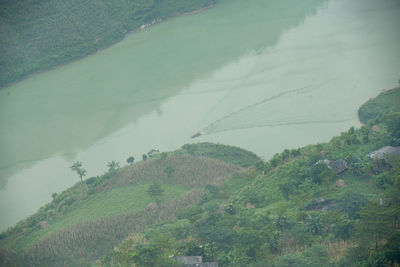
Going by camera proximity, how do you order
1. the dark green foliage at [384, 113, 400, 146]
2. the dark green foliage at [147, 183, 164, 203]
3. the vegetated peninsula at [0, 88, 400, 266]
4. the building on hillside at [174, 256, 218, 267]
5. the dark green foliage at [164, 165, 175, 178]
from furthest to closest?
the dark green foliage at [164, 165, 175, 178], the dark green foliage at [147, 183, 164, 203], the dark green foliage at [384, 113, 400, 146], the building on hillside at [174, 256, 218, 267], the vegetated peninsula at [0, 88, 400, 266]

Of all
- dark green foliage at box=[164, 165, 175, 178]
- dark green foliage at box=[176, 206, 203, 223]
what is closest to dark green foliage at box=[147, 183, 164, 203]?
dark green foliage at box=[164, 165, 175, 178]

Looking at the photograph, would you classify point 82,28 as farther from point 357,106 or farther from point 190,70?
point 357,106

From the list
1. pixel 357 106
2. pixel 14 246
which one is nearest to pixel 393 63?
pixel 357 106

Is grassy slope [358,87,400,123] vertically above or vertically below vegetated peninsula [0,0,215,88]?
below

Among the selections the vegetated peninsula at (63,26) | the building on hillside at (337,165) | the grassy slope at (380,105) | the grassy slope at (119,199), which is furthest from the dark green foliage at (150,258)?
the vegetated peninsula at (63,26)

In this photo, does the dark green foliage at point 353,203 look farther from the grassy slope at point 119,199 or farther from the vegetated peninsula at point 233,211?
the grassy slope at point 119,199

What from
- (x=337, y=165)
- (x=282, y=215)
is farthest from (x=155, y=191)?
(x=337, y=165)

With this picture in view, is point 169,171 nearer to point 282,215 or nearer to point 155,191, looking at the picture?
point 155,191

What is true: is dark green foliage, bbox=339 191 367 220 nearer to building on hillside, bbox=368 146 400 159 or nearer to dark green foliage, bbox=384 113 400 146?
building on hillside, bbox=368 146 400 159
